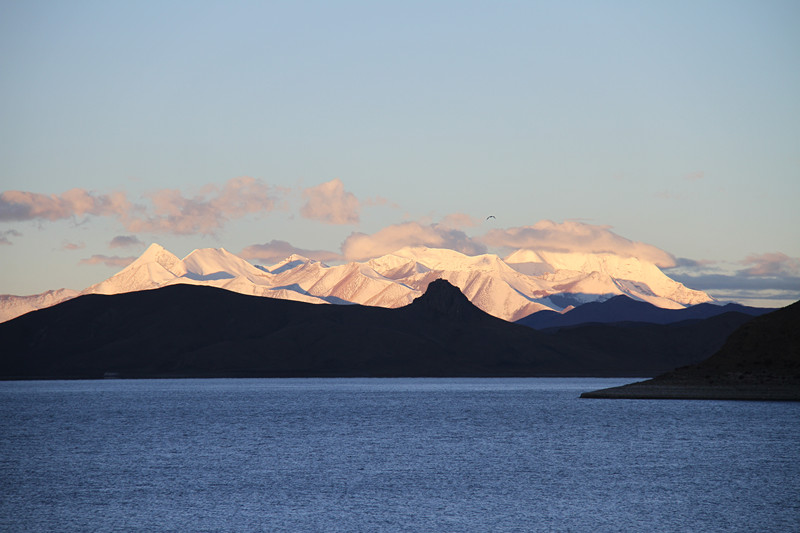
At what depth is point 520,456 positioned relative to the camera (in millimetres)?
79500

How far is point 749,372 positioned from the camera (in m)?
151

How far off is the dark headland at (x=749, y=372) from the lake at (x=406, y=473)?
20244 millimetres

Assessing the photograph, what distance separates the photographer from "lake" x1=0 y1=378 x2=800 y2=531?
5141cm

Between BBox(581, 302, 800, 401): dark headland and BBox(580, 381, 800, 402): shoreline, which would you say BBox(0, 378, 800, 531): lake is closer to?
BBox(580, 381, 800, 402): shoreline

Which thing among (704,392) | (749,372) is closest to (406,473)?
(704,392)

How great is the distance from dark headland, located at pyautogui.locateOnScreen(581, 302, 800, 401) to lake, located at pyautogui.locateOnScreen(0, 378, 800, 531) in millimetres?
20244

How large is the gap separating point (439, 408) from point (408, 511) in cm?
9624

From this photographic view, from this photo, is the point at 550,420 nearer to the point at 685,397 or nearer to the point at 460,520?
the point at 685,397

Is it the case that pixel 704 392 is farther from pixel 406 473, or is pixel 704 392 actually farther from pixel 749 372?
pixel 406 473

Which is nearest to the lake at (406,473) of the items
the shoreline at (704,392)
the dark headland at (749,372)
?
the shoreline at (704,392)

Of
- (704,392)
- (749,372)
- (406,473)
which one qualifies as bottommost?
(406,473)

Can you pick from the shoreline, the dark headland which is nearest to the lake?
the shoreline

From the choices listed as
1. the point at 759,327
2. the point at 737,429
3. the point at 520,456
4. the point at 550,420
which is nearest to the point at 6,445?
the point at 520,456

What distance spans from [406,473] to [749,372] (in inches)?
3789
